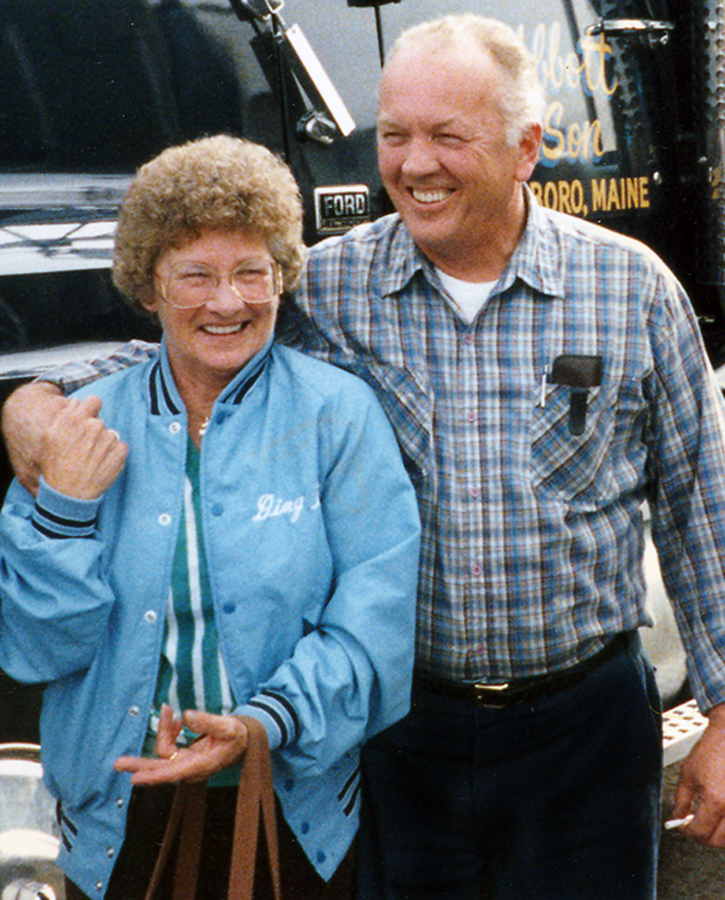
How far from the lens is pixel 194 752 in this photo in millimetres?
1417

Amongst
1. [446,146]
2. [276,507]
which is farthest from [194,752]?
[446,146]

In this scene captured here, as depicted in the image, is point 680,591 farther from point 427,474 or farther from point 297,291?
point 297,291

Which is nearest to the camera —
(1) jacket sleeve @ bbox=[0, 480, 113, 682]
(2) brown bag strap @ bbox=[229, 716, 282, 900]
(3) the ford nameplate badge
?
(2) brown bag strap @ bbox=[229, 716, 282, 900]

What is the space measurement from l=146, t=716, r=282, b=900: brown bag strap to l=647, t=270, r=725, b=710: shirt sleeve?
2.89ft

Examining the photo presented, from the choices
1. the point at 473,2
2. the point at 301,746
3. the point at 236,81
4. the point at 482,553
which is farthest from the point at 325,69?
the point at 301,746

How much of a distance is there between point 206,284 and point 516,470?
0.58 meters

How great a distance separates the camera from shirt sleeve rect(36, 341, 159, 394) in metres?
1.80

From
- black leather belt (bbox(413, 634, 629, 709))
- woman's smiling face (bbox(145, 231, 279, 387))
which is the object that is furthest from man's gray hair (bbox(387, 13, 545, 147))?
black leather belt (bbox(413, 634, 629, 709))

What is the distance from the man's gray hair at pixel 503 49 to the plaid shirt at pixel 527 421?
0.58ft

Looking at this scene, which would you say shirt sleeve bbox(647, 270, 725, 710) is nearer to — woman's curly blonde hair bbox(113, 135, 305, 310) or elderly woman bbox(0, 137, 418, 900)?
elderly woman bbox(0, 137, 418, 900)

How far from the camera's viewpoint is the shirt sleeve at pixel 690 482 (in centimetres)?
189

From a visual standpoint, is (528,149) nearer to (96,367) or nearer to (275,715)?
(96,367)

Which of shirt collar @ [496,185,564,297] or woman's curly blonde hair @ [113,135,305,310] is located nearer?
woman's curly blonde hair @ [113,135,305,310]

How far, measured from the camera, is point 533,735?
194 cm
